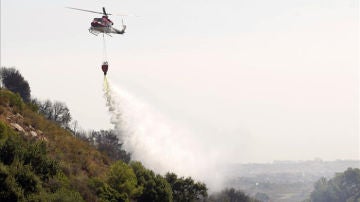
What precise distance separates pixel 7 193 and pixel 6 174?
131cm

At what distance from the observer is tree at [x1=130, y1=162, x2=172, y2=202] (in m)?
58.2

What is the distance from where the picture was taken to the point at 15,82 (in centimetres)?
10712

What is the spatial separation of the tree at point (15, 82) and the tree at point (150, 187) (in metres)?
54.8

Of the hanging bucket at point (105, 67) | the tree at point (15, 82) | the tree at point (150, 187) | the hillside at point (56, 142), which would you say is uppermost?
the tree at point (15, 82)

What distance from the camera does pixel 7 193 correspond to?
3275 centimetres

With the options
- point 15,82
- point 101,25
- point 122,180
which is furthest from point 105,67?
point 15,82

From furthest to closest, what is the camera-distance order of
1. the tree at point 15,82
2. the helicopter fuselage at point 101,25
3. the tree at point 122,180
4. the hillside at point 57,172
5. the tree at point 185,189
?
the tree at point 15,82 → the tree at point 185,189 → the helicopter fuselage at point 101,25 → the tree at point 122,180 → the hillside at point 57,172

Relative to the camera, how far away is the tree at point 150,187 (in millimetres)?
58156

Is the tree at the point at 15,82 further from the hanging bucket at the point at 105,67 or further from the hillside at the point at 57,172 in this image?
the hanging bucket at the point at 105,67

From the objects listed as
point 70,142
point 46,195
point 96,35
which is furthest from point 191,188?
point 46,195

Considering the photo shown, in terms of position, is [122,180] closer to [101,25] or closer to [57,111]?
[101,25]

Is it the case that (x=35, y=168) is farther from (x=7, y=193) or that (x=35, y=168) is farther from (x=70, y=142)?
(x=70, y=142)

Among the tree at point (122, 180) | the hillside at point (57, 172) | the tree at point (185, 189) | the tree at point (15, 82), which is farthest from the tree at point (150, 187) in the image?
the tree at point (15, 82)

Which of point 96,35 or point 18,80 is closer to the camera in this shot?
point 96,35
